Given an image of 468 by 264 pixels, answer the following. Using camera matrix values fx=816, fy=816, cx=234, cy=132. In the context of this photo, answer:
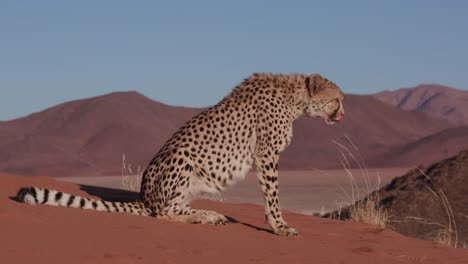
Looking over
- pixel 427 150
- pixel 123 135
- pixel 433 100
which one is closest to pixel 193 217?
pixel 427 150

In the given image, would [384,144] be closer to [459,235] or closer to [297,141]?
[297,141]

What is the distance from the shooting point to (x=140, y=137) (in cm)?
6631

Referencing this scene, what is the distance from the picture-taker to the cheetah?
7535 mm

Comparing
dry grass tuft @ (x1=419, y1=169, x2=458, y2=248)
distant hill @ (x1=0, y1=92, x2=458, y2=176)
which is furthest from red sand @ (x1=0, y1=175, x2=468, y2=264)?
distant hill @ (x1=0, y1=92, x2=458, y2=176)

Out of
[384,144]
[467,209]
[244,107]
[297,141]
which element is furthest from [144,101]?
[244,107]

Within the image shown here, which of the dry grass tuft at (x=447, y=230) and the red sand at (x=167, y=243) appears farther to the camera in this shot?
the dry grass tuft at (x=447, y=230)

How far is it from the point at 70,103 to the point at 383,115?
30.2 meters

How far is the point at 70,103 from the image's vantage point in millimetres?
75062

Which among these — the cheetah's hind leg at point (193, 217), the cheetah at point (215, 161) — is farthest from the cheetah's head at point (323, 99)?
the cheetah's hind leg at point (193, 217)

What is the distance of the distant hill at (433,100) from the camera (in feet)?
487

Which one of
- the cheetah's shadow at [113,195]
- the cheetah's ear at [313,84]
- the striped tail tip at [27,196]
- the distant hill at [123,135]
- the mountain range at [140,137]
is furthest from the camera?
the distant hill at [123,135]

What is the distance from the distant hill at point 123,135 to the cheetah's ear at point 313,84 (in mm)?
49679

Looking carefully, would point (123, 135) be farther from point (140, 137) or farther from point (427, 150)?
point (427, 150)

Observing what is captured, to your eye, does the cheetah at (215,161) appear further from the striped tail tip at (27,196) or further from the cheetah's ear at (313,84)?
the cheetah's ear at (313,84)
